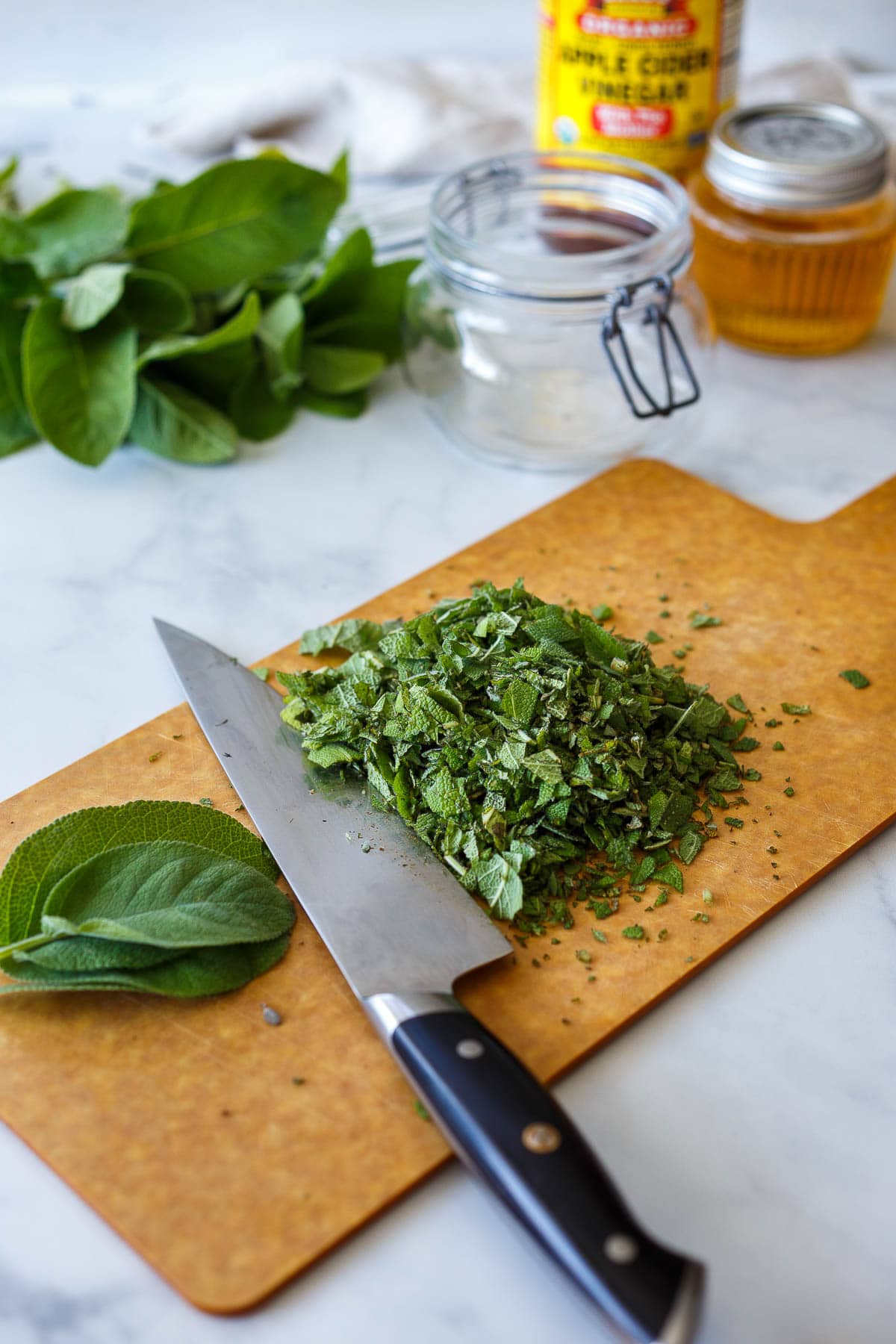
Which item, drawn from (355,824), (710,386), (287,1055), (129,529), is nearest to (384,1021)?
(287,1055)

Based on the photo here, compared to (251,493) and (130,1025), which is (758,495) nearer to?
A: (251,493)

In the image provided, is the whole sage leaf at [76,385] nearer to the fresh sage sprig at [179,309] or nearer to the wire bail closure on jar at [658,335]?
the fresh sage sprig at [179,309]

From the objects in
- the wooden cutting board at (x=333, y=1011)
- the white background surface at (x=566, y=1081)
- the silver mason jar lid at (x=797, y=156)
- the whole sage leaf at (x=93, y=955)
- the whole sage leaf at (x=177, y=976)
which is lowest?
the white background surface at (x=566, y=1081)

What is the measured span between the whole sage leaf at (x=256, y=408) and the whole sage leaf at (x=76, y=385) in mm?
122

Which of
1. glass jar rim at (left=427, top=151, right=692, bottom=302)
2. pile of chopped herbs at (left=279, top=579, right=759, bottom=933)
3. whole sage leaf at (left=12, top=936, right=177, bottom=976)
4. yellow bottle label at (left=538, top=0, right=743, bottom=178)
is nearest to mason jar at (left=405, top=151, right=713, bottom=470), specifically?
glass jar rim at (left=427, top=151, right=692, bottom=302)

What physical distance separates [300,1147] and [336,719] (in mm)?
306

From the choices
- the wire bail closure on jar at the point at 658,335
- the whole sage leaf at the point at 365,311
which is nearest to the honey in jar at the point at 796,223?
the wire bail closure on jar at the point at 658,335

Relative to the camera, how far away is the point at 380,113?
5.69 feet

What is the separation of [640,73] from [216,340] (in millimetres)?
562

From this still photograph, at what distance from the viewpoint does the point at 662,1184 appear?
68 cm

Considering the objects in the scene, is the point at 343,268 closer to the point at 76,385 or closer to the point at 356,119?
the point at 76,385

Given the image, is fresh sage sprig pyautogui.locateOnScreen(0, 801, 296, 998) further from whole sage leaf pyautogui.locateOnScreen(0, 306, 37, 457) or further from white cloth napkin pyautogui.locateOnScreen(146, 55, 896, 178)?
white cloth napkin pyautogui.locateOnScreen(146, 55, 896, 178)

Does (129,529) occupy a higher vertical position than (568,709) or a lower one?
lower

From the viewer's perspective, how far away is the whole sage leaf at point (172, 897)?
76cm
